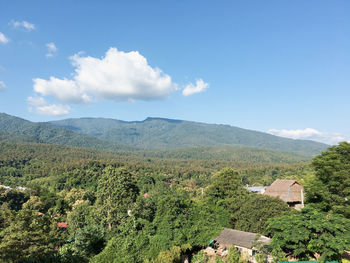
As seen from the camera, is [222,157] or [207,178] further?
[222,157]

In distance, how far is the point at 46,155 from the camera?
281ft

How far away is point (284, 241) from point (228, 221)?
6.34m

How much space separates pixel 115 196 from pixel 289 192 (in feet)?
58.6

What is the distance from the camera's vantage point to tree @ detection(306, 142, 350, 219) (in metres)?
15.6

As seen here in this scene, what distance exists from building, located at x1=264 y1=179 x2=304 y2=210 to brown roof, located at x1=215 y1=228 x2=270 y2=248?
7983mm

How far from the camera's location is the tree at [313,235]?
11570mm

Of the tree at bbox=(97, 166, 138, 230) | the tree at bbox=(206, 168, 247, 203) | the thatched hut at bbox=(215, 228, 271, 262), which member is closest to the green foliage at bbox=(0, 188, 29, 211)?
the tree at bbox=(97, 166, 138, 230)

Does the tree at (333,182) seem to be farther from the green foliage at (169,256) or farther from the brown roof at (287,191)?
the green foliage at (169,256)

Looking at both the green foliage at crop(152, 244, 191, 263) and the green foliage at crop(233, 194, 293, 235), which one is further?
the green foliage at crop(233, 194, 293, 235)

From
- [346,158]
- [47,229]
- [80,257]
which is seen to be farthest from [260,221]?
[47,229]

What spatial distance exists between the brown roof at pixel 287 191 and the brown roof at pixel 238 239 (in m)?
8.86

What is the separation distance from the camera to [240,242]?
14.2 meters

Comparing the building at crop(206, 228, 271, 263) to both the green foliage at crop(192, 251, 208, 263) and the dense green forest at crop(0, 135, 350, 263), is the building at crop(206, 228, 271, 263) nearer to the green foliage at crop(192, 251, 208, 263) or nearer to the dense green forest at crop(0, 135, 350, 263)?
the dense green forest at crop(0, 135, 350, 263)

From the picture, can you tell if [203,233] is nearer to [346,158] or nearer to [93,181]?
[346,158]
